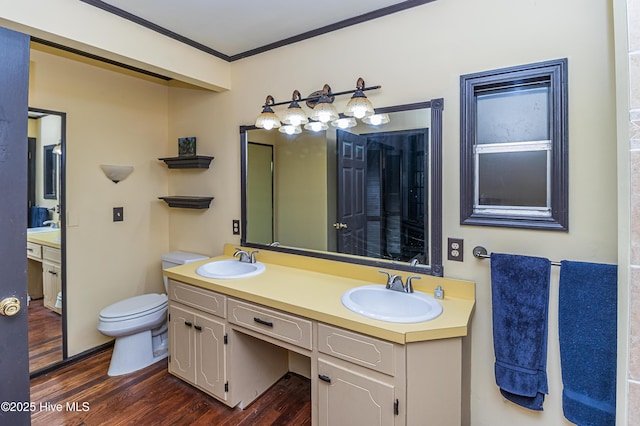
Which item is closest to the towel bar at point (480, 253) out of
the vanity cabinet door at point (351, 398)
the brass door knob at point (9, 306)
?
the vanity cabinet door at point (351, 398)

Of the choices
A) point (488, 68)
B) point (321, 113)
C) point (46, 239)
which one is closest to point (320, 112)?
point (321, 113)

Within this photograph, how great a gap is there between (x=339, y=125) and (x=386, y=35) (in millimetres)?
567

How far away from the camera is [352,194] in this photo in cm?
203

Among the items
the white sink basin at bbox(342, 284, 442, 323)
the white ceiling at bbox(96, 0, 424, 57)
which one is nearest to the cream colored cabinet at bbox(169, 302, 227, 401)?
the white sink basin at bbox(342, 284, 442, 323)

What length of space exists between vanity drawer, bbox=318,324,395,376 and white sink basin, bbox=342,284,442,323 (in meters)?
0.14

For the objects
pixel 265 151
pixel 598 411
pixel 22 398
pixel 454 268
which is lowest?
pixel 598 411

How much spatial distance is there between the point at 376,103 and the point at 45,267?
2.58 metres

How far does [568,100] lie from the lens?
1.39 meters

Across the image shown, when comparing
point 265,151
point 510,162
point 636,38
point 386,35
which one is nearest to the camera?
point 636,38

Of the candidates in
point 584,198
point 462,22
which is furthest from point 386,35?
point 584,198

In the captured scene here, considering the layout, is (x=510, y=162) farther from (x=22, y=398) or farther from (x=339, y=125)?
(x=22, y=398)

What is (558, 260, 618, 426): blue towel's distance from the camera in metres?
1.27

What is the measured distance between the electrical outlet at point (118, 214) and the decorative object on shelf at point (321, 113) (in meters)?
1.48

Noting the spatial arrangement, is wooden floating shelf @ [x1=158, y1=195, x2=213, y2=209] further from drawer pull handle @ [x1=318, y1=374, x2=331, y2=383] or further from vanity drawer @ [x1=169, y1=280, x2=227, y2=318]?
drawer pull handle @ [x1=318, y1=374, x2=331, y2=383]
